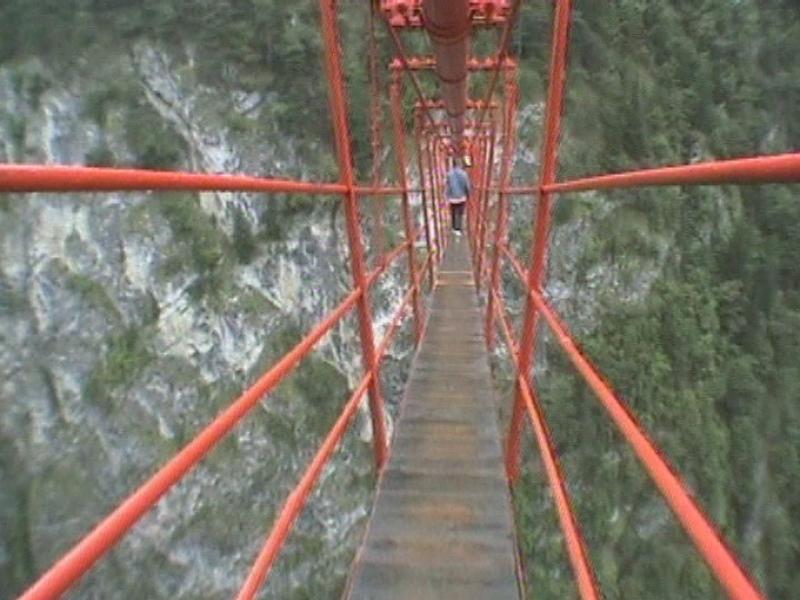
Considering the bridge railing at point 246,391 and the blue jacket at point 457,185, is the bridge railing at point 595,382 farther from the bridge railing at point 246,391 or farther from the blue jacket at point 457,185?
the blue jacket at point 457,185

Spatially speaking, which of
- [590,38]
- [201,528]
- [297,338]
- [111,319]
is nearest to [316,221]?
[297,338]

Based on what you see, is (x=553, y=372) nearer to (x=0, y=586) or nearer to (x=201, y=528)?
(x=201, y=528)

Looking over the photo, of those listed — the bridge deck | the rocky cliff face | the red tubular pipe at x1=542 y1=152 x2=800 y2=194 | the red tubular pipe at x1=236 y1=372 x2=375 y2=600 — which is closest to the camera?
the red tubular pipe at x1=542 y1=152 x2=800 y2=194

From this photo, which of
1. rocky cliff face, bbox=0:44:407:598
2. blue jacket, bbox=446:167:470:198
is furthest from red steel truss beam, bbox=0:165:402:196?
rocky cliff face, bbox=0:44:407:598

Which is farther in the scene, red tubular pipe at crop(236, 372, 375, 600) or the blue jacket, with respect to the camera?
the blue jacket

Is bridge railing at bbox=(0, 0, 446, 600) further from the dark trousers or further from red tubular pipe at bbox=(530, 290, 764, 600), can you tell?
the dark trousers

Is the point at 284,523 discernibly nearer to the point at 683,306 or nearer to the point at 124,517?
the point at 124,517

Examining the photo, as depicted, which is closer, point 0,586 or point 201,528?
point 201,528
